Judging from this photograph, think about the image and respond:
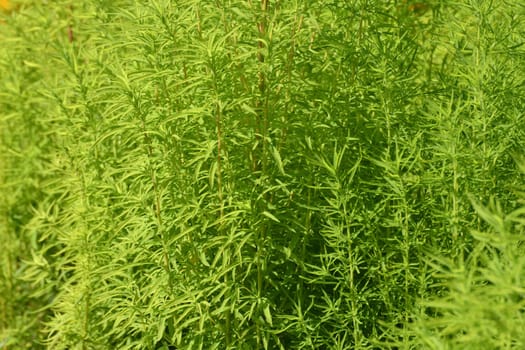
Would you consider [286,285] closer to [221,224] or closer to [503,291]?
[221,224]

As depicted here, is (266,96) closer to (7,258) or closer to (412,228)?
(412,228)

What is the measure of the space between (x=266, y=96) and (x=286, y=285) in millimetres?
732

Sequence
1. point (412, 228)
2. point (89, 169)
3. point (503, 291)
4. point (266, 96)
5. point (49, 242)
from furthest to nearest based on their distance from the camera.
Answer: point (49, 242), point (89, 169), point (412, 228), point (266, 96), point (503, 291)

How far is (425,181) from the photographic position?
9.65 ft

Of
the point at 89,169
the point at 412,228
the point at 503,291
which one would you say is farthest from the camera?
the point at 89,169

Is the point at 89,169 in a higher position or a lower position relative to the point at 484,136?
lower

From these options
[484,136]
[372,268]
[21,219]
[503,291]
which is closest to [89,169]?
[21,219]

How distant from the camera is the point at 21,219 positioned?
14.4ft

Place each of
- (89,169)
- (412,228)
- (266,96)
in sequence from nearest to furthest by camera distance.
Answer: (266,96)
(412,228)
(89,169)

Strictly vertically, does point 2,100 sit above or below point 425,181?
below

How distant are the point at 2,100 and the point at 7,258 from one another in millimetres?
778

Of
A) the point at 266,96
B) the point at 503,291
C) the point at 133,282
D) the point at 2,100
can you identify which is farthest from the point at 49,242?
the point at 503,291

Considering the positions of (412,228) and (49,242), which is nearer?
(412,228)

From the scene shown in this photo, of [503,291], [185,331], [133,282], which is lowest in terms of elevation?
[185,331]
